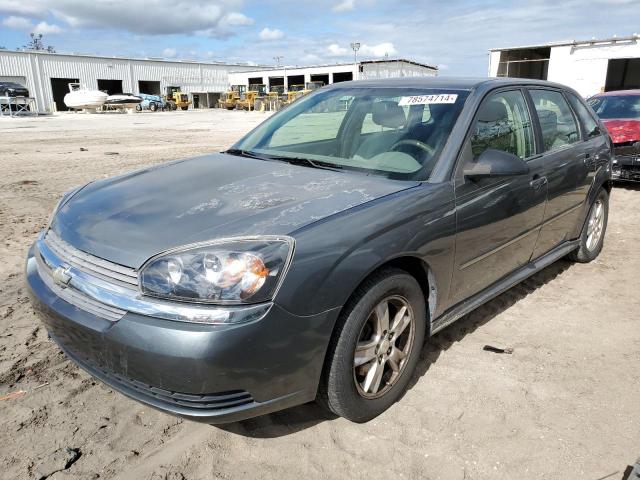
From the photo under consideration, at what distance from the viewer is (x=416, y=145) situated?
118 inches

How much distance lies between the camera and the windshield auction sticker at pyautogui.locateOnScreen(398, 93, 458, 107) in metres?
3.14

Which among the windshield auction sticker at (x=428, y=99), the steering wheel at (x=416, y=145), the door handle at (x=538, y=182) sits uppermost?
the windshield auction sticker at (x=428, y=99)

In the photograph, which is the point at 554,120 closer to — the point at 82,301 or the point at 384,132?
the point at 384,132

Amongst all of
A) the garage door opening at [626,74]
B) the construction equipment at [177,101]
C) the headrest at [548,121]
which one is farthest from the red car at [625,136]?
the construction equipment at [177,101]

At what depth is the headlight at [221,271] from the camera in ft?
6.46

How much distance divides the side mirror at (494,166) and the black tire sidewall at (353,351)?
2.44ft

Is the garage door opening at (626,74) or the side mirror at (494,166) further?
the garage door opening at (626,74)

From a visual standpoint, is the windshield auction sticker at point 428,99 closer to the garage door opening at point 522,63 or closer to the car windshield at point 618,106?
the car windshield at point 618,106

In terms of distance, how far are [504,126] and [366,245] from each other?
169 centimetres

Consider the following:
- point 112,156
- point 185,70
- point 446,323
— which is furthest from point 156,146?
point 185,70

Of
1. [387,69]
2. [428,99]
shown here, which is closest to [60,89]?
[387,69]

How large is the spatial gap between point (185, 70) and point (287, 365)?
222ft

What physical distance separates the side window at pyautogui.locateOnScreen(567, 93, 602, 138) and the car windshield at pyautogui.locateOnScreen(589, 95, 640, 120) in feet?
16.8

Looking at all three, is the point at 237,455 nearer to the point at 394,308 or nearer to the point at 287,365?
the point at 287,365
